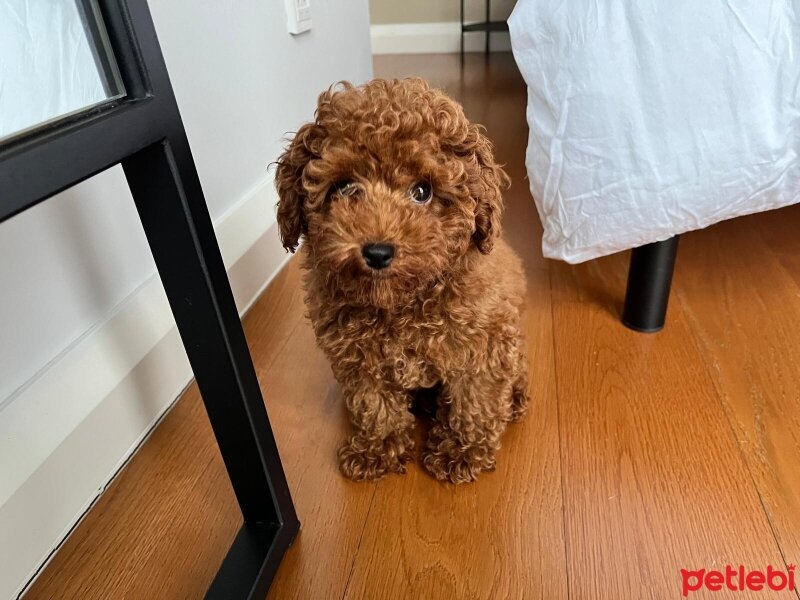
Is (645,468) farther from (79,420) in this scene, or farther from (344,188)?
(79,420)

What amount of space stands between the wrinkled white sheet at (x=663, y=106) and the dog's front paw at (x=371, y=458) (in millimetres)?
514

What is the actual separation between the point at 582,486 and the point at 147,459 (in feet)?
2.31

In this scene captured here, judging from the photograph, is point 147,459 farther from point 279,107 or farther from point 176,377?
point 279,107

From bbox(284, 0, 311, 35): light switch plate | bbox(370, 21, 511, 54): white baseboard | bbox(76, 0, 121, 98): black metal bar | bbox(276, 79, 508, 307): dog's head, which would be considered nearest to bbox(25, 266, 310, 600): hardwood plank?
bbox(276, 79, 508, 307): dog's head

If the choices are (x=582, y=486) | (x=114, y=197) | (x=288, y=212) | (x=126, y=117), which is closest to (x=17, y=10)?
(x=126, y=117)

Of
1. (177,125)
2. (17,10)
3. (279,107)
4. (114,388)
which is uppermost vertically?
(17,10)

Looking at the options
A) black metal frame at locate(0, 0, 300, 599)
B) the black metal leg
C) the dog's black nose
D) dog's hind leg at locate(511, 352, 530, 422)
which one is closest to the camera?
black metal frame at locate(0, 0, 300, 599)

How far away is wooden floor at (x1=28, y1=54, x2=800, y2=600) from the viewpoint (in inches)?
32.7

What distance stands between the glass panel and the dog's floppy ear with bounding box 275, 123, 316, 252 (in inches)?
13.5

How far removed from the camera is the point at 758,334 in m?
1.24

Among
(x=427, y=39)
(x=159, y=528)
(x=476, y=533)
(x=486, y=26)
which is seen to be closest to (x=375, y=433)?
(x=476, y=533)

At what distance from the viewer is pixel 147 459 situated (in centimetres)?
103

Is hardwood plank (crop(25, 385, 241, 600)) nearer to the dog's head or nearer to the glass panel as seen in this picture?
the dog's head

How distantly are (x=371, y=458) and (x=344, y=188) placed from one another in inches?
17.3
